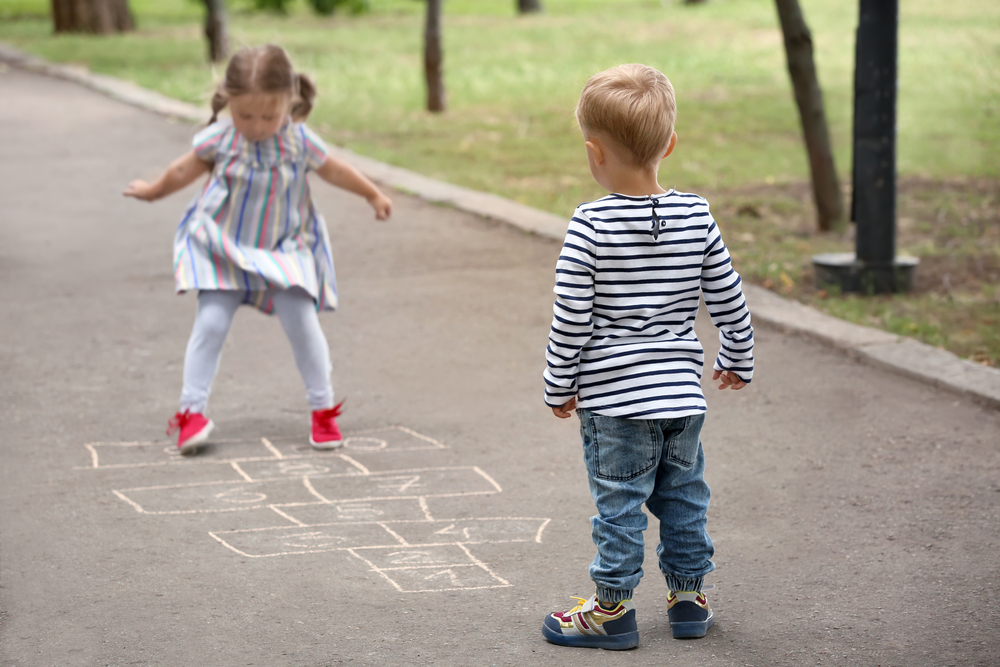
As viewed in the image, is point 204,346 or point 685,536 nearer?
point 685,536

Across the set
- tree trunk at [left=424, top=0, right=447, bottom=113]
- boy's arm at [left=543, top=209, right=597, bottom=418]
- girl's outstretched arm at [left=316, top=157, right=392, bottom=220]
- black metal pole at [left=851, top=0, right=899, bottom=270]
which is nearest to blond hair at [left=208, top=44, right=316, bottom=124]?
girl's outstretched arm at [left=316, top=157, right=392, bottom=220]

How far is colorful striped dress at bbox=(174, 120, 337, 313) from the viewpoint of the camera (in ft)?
14.6

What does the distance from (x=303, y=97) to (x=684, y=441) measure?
7.55 feet

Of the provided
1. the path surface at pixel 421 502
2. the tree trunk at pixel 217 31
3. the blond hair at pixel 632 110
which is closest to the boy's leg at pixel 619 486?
the path surface at pixel 421 502

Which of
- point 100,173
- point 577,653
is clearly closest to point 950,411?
point 577,653

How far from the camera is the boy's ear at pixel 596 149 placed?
2.86 m

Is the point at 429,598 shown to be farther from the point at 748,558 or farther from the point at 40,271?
the point at 40,271

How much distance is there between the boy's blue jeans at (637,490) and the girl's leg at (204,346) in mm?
2059

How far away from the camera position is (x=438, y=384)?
17.4ft

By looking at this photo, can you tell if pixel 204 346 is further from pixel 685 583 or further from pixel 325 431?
pixel 685 583

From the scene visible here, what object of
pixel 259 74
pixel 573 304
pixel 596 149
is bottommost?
pixel 573 304

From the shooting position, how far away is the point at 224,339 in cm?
459

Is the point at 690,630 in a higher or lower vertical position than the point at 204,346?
lower

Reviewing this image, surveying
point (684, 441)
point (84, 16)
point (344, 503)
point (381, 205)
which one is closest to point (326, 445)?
point (344, 503)
